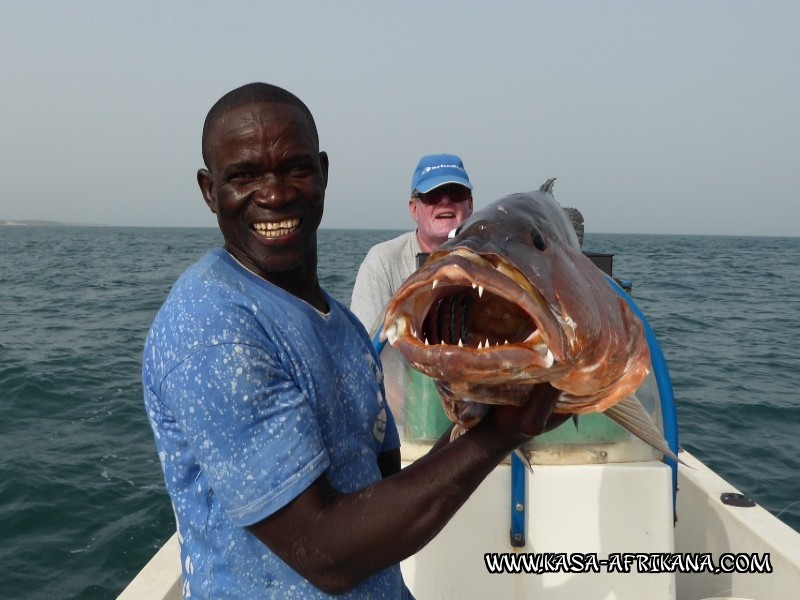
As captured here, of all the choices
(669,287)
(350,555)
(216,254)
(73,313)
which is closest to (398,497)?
(350,555)

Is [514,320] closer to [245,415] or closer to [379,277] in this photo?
[245,415]

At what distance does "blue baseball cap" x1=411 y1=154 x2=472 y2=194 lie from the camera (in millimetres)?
4258

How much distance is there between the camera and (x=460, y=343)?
4.05 ft

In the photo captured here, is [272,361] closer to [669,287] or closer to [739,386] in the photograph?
[739,386]

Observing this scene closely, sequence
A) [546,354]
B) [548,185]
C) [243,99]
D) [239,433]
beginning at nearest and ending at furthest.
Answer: [546,354]
[239,433]
[243,99]
[548,185]

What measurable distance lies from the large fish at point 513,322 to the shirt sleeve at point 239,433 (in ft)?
1.02

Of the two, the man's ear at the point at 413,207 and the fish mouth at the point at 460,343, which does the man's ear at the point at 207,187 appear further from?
the man's ear at the point at 413,207

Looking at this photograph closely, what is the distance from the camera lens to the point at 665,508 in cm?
285

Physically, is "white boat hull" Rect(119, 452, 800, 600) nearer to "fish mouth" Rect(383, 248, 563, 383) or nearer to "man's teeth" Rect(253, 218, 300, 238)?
"man's teeth" Rect(253, 218, 300, 238)

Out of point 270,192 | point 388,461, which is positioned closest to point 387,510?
point 388,461

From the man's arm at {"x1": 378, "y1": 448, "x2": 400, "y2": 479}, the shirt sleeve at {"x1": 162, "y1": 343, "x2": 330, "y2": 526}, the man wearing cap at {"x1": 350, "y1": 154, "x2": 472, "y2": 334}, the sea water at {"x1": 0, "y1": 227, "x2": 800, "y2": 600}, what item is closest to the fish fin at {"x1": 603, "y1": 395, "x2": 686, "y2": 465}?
the man's arm at {"x1": 378, "y1": 448, "x2": 400, "y2": 479}

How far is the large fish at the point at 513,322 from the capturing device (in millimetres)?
1191

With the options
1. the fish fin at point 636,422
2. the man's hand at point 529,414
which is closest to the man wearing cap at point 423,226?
the fish fin at point 636,422

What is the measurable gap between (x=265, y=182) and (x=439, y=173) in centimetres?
278
